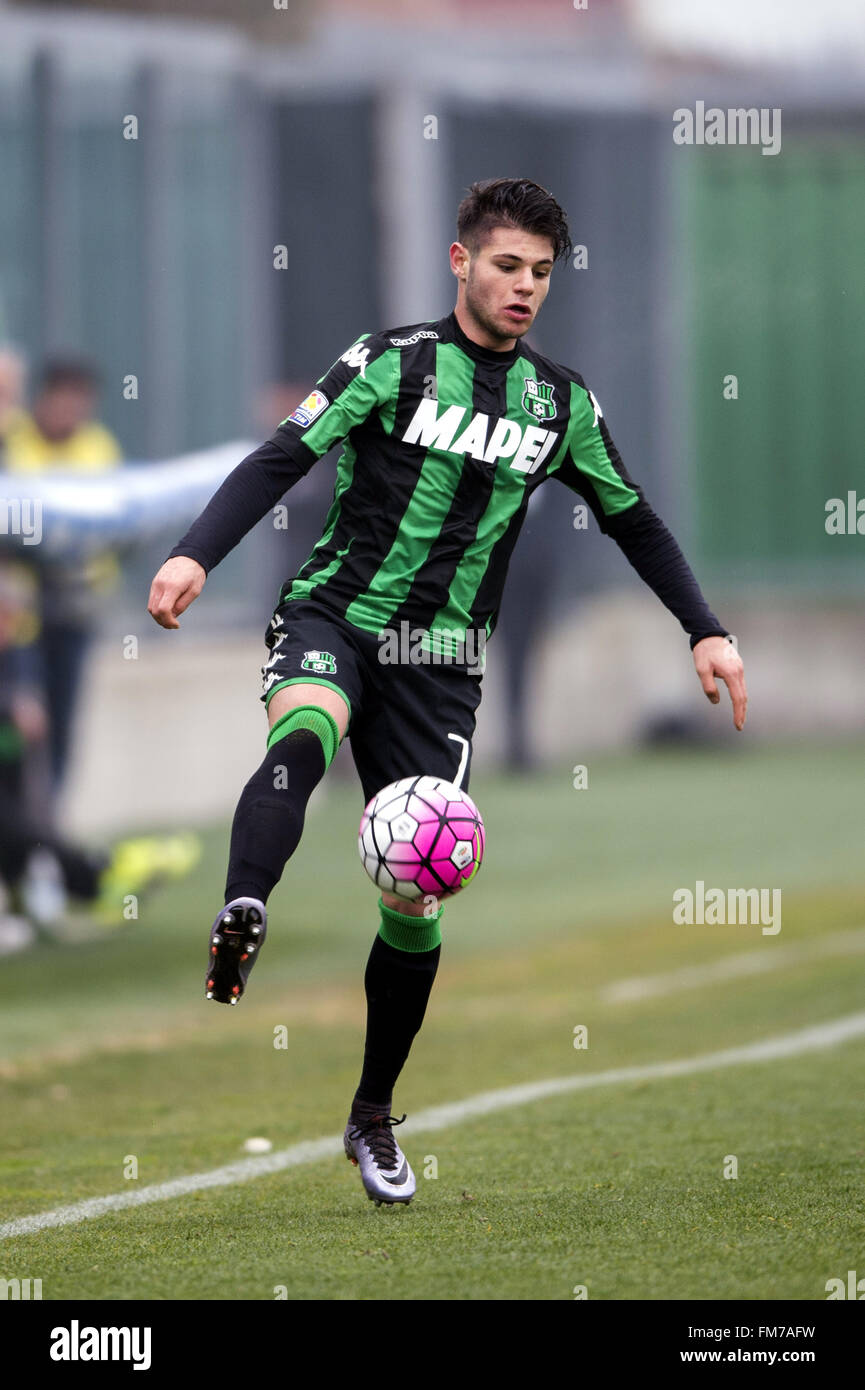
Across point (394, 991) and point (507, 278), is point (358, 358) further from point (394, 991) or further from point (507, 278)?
point (394, 991)

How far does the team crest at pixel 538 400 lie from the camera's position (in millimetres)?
5094

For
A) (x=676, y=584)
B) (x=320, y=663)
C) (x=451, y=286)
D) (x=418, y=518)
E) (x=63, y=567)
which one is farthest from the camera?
(x=451, y=286)

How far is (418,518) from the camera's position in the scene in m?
5.01

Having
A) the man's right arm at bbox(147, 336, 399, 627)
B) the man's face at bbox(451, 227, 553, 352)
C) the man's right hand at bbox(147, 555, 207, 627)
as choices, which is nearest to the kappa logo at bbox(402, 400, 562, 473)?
the man's right arm at bbox(147, 336, 399, 627)

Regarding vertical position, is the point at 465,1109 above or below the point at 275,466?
below

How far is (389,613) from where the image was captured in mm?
4977

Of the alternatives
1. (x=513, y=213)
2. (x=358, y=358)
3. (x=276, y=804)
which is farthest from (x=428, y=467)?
(x=276, y=804)

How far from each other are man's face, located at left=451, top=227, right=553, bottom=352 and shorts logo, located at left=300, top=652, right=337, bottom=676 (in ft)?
2.92

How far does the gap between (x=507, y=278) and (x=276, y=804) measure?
1366 millimetres

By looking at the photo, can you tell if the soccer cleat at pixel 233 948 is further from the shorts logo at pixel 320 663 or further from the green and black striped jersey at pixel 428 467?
the green and black striped jersey at pixel 428 467

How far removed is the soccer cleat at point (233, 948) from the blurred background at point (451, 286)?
1042cm

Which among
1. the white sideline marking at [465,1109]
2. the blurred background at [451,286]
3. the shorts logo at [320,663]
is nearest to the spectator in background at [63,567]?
the blurred background at [451,286]

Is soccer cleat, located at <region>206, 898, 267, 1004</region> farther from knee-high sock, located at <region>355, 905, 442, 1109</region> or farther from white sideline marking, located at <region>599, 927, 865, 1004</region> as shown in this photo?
white sideline marking, located at <region>599, 927, 865, 1004</region>

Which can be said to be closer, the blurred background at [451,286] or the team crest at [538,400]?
the team crest at [538,400]
